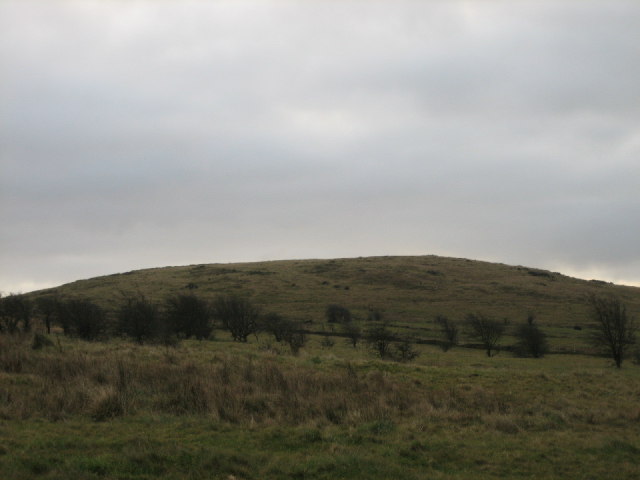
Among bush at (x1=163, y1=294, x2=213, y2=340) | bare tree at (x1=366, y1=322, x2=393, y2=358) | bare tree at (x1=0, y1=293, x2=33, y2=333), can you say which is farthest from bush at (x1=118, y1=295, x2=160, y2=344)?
bare tree at (x1=366, y1=322, x2=393, y2=358)

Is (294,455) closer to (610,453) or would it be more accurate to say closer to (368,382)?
(610,453)

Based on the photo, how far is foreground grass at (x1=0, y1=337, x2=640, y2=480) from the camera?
7.80 meters

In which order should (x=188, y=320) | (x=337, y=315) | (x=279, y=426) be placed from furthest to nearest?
(x=337, y=315) → (x=188, y=320) → (x=279, y=426)

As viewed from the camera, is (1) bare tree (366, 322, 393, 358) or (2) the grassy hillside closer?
(1) bare tree (366, 322, 393, 358)

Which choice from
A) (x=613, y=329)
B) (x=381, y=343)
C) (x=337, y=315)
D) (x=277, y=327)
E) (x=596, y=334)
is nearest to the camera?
(x=381, y=343)

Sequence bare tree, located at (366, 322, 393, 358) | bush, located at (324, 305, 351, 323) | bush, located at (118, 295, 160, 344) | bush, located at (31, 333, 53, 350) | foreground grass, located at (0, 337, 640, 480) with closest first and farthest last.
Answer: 1. foreground grass, located at (0, 337, 640, 480)
2. bush, located at (31, 333, 53, 350)
3. bare tree, located at (366, 322, 393, 358)
4. bush, located at (118, 295, 160, 344)
5. bush, located at (324, 305, 351, 323)

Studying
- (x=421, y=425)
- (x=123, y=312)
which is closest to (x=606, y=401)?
(x=421, y=425)

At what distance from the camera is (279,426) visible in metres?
10.1

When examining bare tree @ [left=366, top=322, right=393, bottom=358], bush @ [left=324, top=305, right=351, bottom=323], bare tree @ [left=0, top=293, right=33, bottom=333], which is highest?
bare tree @ [left=0, top=293, right=33, bottom=333]

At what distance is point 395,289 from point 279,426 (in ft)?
340

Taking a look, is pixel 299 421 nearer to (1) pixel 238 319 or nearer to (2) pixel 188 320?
(2) pixel 188 320

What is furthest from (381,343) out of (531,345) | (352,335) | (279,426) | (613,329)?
(279,426)

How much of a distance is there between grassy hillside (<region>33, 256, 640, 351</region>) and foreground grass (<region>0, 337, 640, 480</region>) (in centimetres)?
5188

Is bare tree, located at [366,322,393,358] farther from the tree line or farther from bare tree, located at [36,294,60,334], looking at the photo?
bare tree, located at [36,294,60,334]
